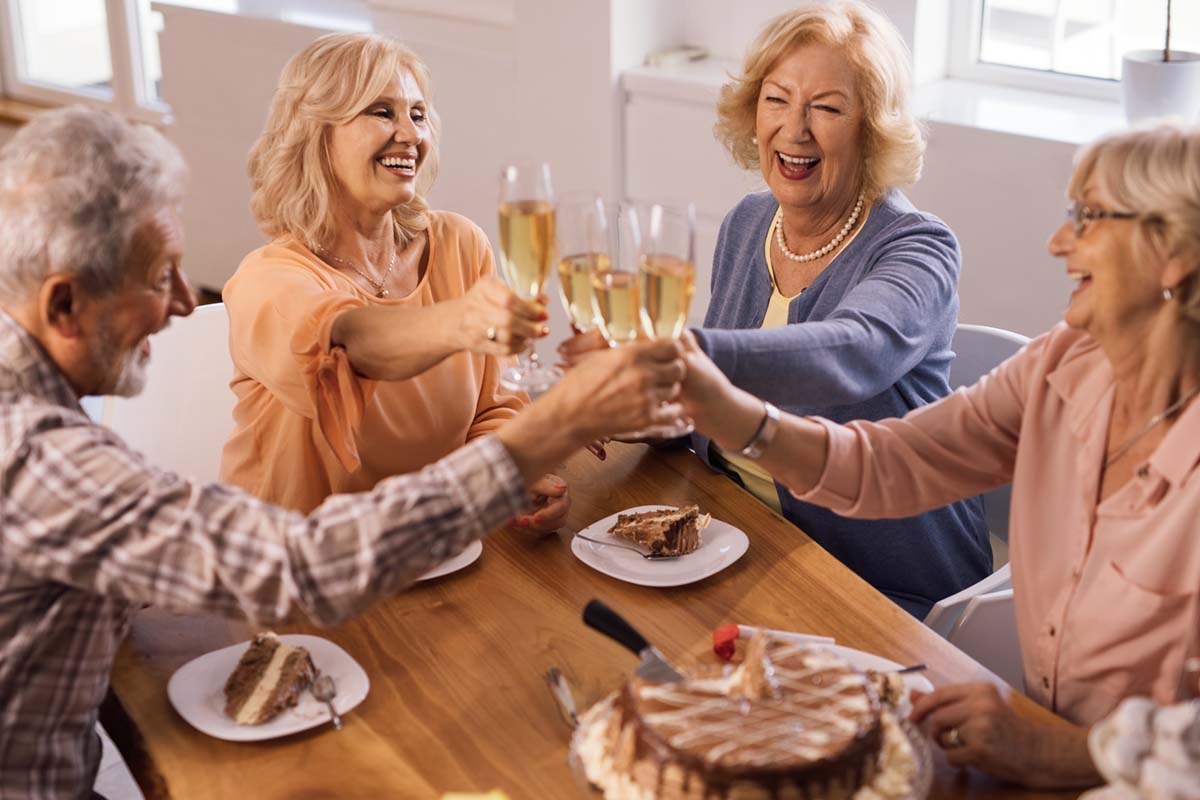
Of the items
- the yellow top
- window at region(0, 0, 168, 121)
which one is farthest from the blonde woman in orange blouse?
window at region(0, 0, 168, 121)

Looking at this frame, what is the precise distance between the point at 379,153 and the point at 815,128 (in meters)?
0.73

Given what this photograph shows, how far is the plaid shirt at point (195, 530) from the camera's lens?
51.9 inches

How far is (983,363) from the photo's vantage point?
2486mm

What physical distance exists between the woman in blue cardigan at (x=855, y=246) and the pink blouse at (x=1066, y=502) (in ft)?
0.96

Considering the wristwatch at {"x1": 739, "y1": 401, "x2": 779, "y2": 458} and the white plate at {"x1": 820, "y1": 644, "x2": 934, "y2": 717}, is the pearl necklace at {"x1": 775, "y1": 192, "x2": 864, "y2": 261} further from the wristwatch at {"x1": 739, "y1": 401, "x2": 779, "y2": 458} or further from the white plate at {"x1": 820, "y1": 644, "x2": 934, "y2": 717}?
the white plate at {"x1": 820, "y1": 644, "x2": 934, "y2": 717}

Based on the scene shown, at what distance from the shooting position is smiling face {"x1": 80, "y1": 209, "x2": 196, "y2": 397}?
145cm

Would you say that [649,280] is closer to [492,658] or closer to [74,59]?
[492,658]

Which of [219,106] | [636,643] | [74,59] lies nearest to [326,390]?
[636,643]

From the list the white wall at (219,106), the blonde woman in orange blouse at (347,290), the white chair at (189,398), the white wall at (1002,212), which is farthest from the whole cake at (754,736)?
the white wall at (219,106)

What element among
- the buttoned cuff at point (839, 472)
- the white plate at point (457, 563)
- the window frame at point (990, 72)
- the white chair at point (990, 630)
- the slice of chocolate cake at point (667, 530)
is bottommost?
the white chair at point (990, 630)

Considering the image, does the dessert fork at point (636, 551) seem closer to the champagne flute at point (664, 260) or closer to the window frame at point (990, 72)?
the champagne flute at point (664, 260)

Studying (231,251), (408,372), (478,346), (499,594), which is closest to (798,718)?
(499,594)

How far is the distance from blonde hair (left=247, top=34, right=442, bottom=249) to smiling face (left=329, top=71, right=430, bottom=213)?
0.02m

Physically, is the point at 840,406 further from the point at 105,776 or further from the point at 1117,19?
the point at 1117,19
